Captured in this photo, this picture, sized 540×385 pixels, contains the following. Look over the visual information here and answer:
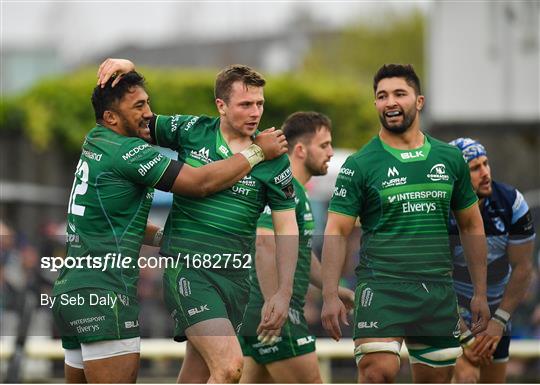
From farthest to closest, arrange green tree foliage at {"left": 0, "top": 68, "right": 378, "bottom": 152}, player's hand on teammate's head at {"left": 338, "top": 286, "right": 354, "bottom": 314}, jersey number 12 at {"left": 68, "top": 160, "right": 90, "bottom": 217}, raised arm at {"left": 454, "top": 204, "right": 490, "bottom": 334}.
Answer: green tree foliage at {"left": 0, "top": 68, "right": 378, "bottom": 152}
player's hand on teammate's head at {"left": 338, "top": 286, "right": 354, "bottom": 314}
raised arm at {"left": 454, "top": 204, "right": 490, "bottom": 334}
jersey number 12 at {"left": 68, "top": 160, "right": 90, "bottom": 217}

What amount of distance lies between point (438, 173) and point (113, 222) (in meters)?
1.92

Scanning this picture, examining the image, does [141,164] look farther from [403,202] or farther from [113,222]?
[403,202]

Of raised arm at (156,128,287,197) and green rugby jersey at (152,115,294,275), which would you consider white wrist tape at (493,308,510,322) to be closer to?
green rugby jersey at (152,115,294,275)

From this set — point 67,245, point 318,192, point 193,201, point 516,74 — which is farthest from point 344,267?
point 516,74

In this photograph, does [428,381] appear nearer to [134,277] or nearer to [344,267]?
[344,267]

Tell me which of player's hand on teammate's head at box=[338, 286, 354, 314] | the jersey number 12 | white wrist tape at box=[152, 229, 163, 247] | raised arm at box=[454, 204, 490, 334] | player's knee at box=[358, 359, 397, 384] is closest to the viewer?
the jersey number 12

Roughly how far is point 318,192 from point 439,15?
1252 cm

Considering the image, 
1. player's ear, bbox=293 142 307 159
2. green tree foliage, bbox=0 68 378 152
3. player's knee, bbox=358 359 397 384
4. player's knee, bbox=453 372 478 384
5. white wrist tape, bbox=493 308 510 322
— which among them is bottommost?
player's knee, bbox=453 372 478 384

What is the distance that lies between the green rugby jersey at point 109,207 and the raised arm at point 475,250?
190 centimetres

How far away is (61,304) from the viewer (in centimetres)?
673

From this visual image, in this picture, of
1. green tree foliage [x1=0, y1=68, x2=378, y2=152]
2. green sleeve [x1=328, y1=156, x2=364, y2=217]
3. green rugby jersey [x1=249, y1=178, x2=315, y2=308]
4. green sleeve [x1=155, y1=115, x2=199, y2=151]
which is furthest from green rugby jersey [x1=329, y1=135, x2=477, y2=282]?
green tree foliage [x1=0, y1=68, x2=378, y2=152]

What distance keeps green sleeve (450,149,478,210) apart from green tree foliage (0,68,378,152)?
2014 centimetres

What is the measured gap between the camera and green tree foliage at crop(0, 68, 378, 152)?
28125mm

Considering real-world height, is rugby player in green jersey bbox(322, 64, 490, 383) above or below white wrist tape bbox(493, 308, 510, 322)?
above
